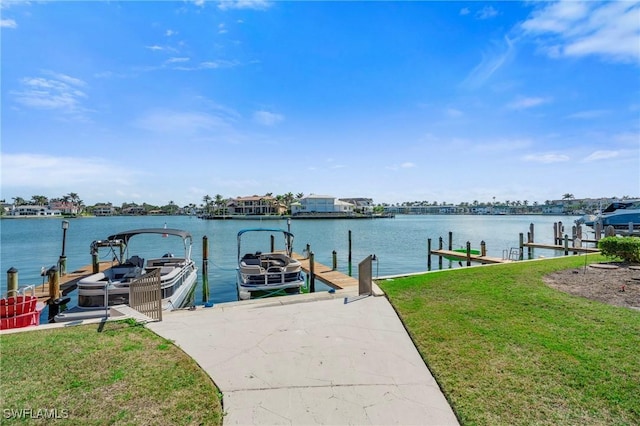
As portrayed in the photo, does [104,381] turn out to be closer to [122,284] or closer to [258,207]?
[122,284]

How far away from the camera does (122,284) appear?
1102cm

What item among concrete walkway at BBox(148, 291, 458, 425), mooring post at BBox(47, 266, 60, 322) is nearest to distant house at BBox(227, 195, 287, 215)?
mooring post at BBox(47, 266, 60, 322)

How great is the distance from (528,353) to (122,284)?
11235 mm

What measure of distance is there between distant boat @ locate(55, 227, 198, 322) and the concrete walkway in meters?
2.55

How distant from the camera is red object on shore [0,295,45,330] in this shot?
8953mm

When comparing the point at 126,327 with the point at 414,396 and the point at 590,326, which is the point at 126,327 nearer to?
the point at 414,396

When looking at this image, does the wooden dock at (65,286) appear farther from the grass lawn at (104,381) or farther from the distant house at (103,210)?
the distant house at (103,210)

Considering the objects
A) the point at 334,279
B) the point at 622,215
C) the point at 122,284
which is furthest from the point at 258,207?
the point at 122,284

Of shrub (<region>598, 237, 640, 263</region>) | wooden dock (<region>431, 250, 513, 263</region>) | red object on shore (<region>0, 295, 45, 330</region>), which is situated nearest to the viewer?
red object on shore (<region>0, 295, 45, 330</region>)

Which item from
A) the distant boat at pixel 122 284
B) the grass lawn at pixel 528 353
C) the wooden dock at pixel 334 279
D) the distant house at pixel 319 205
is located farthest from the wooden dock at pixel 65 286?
the distant house at pixel 319 205

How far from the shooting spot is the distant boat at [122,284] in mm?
10414

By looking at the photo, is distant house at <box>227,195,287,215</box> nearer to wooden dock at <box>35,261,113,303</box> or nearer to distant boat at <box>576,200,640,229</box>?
distant boat at <box>576,200,640,229</box>

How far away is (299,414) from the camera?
4.08 metres

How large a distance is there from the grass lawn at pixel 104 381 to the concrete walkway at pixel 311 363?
1.11 ft
